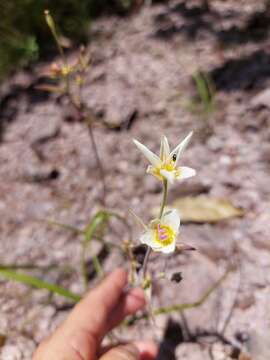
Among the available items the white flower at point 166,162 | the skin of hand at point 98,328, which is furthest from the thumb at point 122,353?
the white flower at point 166,162

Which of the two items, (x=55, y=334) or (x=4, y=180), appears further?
(x=4, y=180)

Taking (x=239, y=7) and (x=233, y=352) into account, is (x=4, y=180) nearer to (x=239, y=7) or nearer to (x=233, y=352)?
(x=233, y=352)

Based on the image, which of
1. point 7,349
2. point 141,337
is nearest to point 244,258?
point 141,337

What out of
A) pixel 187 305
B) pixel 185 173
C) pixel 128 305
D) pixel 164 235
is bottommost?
pixel 187 305

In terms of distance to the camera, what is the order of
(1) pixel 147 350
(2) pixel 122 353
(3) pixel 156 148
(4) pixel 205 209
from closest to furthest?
(2) pixel 122 353
(1) pixel 147 350
(4) pixel 205 209
(3) pixel 156 148

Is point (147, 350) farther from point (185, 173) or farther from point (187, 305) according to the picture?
point (185, 173)

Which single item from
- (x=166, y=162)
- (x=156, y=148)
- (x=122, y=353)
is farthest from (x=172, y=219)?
(x=156, y=148)
